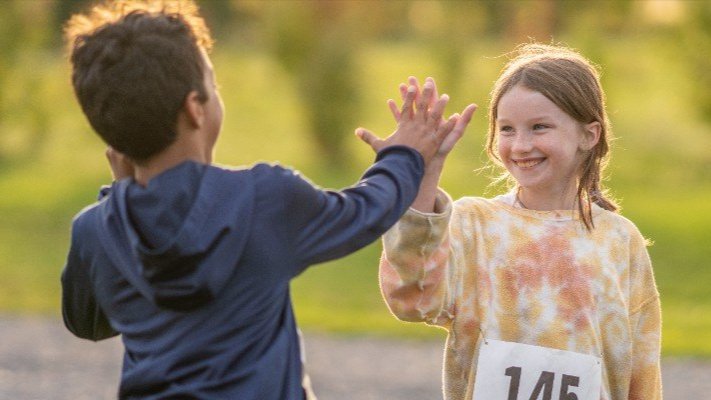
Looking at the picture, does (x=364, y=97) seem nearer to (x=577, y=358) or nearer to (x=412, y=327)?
(x=412, y=327)

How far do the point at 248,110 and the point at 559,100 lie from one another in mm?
20284

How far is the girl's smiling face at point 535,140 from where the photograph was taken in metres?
3.57

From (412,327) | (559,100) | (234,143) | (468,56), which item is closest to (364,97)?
(468,56)

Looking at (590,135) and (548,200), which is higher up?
(590,135)

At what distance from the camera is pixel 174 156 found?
2.74 metres

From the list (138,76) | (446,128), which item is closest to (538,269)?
(446,128)

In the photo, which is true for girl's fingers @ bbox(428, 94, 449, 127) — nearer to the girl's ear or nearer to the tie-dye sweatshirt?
the tie-dye sweatshirt

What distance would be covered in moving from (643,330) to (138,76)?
1648mm

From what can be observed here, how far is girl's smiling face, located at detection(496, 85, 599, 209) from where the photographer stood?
357 cm

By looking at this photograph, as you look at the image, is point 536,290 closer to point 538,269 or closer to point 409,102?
point 538,269

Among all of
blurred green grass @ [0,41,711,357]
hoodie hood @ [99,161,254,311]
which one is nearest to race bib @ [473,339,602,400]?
hoodie hood @ [99,161,254,311]

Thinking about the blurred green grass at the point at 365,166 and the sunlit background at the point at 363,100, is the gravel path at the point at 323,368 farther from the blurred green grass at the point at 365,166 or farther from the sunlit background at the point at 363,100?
the sunlit background at the point at 363,100

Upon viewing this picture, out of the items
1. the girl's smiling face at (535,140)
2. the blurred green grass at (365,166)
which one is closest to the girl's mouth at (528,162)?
the girl's smiling face at (535,140)

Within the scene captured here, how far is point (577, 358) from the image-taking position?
11.3 ft
